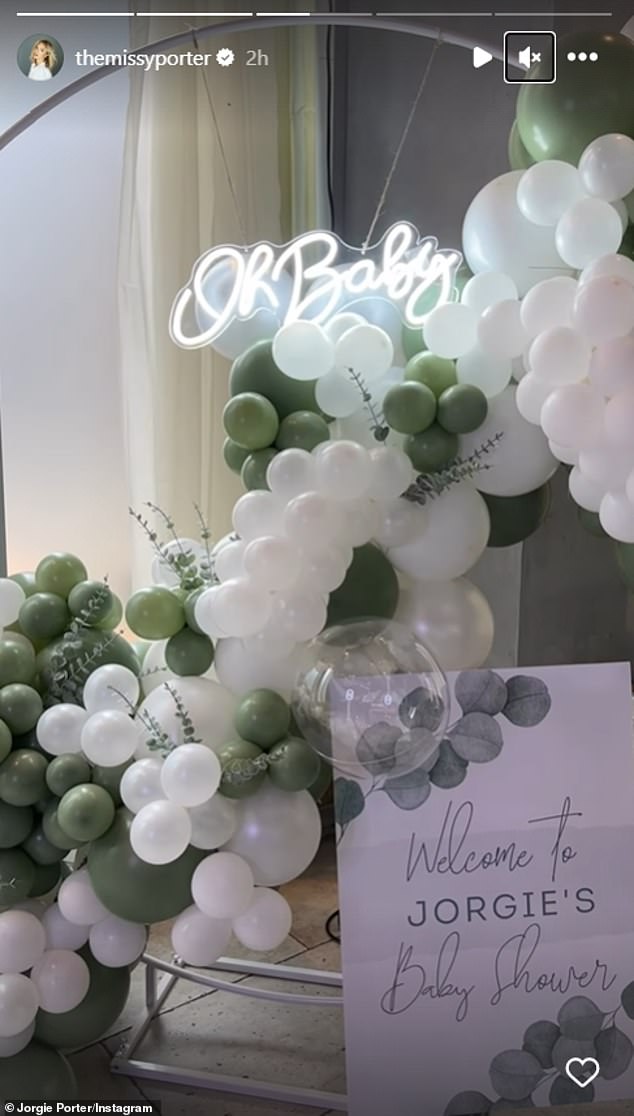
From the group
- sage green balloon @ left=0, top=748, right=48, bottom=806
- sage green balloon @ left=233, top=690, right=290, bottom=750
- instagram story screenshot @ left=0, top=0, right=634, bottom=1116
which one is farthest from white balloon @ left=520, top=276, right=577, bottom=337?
sage green balloon @ left=0, top=748, right=48, bottom=806

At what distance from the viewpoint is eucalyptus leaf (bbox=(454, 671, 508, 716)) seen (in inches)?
39.5

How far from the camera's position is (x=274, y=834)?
0.97 metres

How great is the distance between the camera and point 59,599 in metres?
1.08

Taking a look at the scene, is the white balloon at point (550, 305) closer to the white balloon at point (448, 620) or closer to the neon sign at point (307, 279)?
the neon sign at point (307, 279)

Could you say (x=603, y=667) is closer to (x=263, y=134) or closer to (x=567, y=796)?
(x=567, y=796)

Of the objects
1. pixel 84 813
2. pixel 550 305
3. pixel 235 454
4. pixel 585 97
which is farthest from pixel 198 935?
pixel 585 97

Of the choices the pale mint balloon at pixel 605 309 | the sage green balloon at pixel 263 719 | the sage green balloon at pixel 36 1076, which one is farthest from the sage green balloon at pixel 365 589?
the sage green balloon at pixel 36 1076

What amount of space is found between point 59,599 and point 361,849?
43 centimetres

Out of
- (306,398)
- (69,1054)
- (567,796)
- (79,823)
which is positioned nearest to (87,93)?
(306,398)

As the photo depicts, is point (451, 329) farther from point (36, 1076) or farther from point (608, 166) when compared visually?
point (36, 1076)

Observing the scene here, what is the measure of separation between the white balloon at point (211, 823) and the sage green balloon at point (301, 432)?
0.37 metres

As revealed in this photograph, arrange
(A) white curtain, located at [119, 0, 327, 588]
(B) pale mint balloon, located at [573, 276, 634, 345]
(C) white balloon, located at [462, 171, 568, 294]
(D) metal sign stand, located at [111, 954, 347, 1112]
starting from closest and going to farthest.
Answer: (B) pale mint balloon, located at [573, 276, 634, 345], (C) white balloon, located at [462, 171, 568, 294], (D) metal sign stand, located at [111, 954, 347, 1112], (A) white curtain, located at [119, 0, 327, 588]

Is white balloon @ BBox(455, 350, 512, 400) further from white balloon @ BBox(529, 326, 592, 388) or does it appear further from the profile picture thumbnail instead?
the profile picture thumbnail

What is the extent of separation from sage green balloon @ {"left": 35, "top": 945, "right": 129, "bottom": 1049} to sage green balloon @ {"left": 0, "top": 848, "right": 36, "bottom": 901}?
68mm
